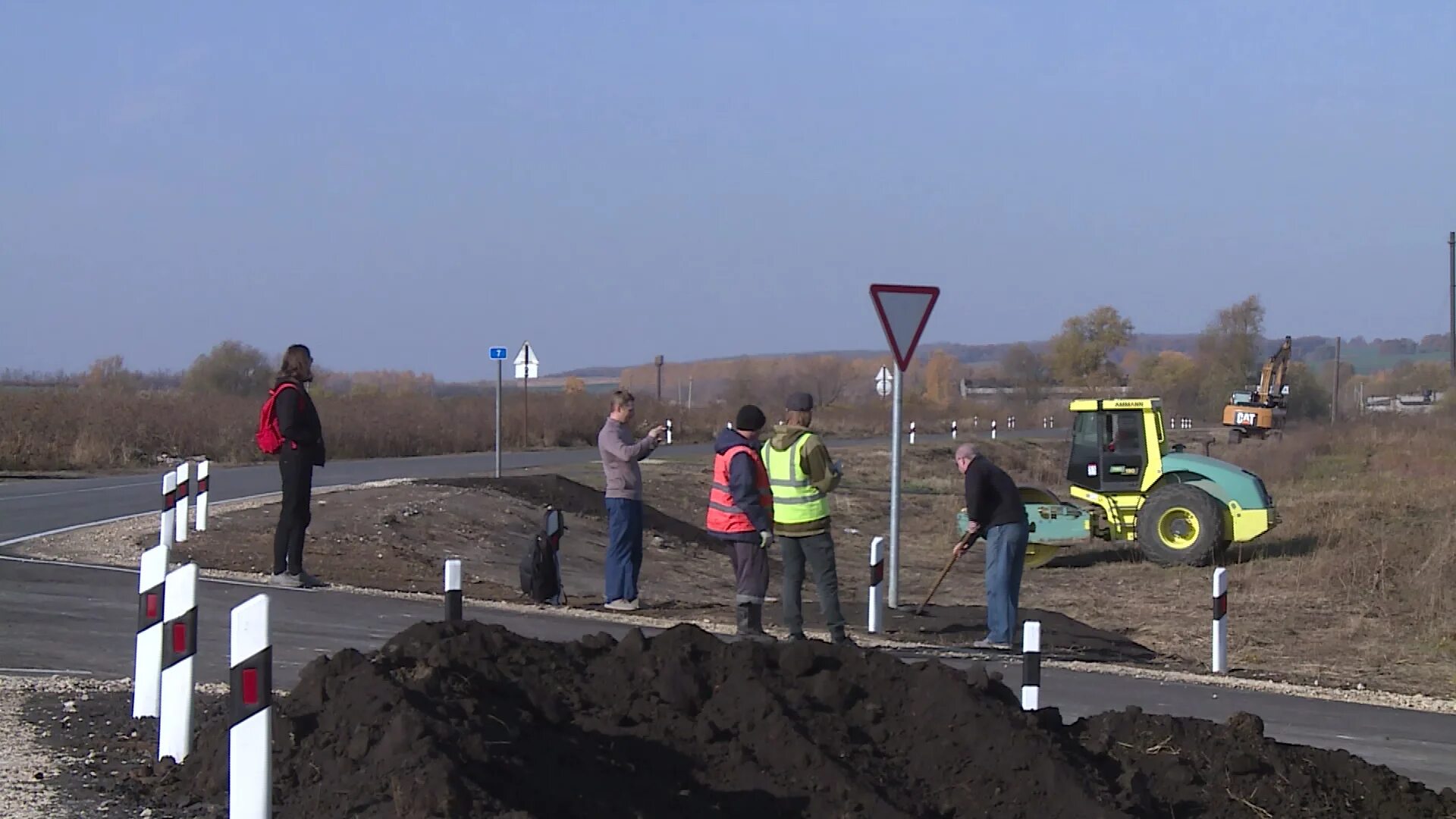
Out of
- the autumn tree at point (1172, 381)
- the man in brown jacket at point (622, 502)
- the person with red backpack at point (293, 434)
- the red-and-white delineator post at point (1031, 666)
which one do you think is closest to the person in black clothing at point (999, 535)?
the man in brown jacket at point (622, 502)

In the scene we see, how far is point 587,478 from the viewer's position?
32.4 m

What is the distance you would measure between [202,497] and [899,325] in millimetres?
8826

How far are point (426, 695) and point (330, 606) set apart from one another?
6.78 m

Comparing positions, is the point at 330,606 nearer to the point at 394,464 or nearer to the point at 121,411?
the point at 394,464

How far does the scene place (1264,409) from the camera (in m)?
50.3

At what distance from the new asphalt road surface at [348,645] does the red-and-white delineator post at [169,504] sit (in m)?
0.79

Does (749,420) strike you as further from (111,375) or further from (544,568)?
(111,375)

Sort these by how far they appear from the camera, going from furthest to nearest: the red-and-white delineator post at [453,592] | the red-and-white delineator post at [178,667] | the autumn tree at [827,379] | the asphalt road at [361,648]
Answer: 1. the autumn tree at [827,379]
2. the asphalt road at [361,648]
3. the red-and-white delineator post at [453,592]
4. the red-and-white delineator post at [178,667]

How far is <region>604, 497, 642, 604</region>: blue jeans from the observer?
13930 mm

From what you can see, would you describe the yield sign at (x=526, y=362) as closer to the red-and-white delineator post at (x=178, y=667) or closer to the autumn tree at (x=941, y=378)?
the red-and-white delineator post at (x=178, y=667)

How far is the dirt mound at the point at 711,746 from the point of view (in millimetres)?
6008

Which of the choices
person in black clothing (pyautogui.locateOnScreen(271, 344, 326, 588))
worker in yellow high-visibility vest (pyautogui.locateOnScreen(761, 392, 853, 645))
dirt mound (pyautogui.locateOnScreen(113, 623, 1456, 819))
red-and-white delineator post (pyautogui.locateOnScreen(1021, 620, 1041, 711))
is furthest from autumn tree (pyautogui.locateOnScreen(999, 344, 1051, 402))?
dirt mound (pyautogui.locateOnScreen(113, 623, 1456, 819))

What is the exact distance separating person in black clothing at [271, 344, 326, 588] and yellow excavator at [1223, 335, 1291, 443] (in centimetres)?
4104

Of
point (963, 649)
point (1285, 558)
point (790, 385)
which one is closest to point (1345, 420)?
point (790, 385)
